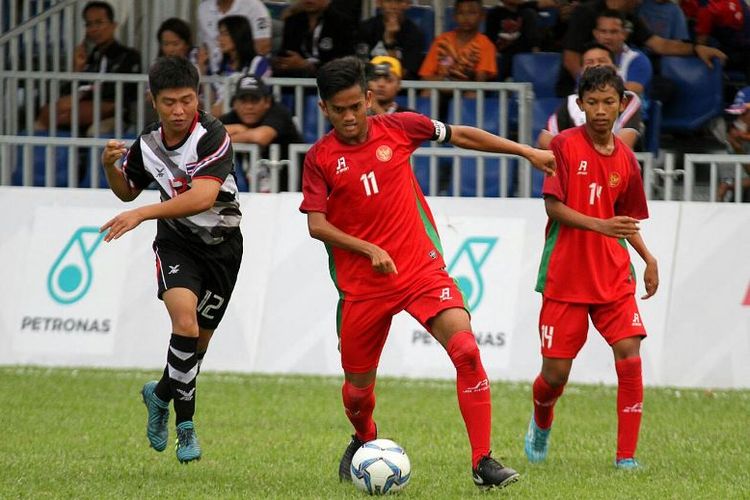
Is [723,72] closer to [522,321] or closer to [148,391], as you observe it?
[522,321]

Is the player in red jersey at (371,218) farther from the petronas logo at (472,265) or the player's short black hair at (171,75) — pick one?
the petronas logo at (472,265)

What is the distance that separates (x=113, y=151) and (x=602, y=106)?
263 cm

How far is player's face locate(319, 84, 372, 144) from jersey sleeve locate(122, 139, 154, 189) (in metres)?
1.15

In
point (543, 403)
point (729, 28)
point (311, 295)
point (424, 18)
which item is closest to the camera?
point (543, 403)

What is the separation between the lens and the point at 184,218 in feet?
27.4

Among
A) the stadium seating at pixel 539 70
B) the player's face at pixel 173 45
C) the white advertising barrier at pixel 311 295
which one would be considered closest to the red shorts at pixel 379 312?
the white advertising barrier at pixel 311 295

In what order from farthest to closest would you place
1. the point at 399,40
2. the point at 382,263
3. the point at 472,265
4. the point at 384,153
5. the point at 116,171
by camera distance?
the point at 399,40 → the point at 472,265 → the point at 116,171 → the point at 384,153 → the point at 382,263

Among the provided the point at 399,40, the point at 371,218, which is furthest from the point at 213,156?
Answer: the point at 399,40

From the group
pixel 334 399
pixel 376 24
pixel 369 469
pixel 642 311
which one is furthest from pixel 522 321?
pixel 369 469

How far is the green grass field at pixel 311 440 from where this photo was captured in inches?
303

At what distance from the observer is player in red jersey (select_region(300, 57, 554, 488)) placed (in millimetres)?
7680

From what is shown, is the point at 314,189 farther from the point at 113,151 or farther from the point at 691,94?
the point at 691,94

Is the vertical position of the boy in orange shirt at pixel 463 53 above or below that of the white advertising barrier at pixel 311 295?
above

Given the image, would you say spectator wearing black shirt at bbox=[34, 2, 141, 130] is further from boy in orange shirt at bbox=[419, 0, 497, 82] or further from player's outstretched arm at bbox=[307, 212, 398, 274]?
player's outstretched arm at bbox=[307, 212, 398, 274]
